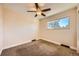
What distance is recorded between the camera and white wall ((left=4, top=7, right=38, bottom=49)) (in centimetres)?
171

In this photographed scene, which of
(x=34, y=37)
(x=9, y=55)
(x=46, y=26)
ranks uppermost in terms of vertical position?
(x=46, y=26)

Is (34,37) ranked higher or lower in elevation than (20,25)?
lower

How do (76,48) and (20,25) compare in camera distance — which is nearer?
(76,48)

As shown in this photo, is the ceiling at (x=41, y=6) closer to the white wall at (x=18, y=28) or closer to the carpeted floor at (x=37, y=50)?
the white wall at (x=18, y=28)

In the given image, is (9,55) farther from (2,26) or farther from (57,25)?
(57,25)

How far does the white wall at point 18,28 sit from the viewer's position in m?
1.71

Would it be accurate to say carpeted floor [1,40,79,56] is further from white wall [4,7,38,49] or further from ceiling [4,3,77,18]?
ceiling [4,3,77,18]

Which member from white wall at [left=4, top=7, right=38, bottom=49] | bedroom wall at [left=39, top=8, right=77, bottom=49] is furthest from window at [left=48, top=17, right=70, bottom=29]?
white wall at [left=4, top=7, right=38, bottom=49]

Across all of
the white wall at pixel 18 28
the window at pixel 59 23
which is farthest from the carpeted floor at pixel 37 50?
the window at pixel 59 23

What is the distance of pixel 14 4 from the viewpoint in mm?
1735

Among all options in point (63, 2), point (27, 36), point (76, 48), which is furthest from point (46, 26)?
point (76, 48)

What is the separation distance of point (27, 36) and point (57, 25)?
509 mm

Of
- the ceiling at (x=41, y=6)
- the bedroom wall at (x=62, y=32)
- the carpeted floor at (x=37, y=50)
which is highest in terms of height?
the ceiling at (x=41, y=6)

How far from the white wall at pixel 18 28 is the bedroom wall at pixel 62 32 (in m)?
0.13
